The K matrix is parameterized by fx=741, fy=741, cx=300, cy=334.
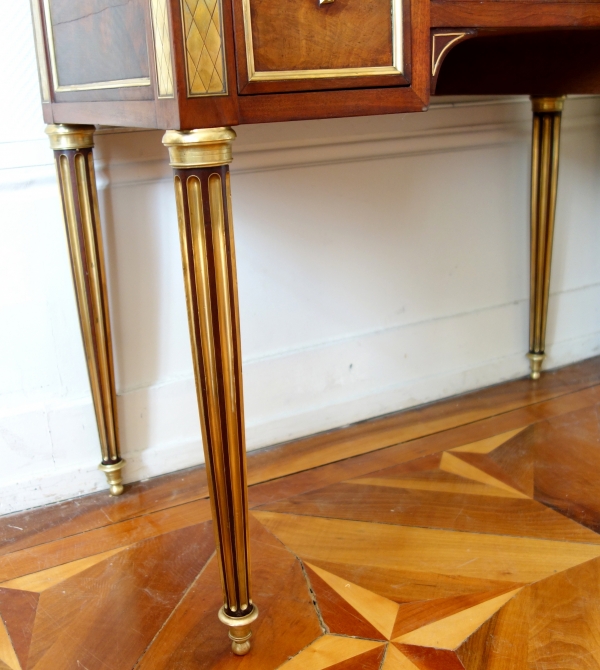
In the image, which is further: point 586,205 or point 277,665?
point 586,205

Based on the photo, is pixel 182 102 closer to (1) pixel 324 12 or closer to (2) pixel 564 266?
(1) pixel 324 12

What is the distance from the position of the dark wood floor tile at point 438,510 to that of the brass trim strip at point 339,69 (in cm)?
55

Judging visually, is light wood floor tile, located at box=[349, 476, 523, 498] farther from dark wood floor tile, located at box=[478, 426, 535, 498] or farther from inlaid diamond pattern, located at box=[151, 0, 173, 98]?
inlaid diamond pattern, located at box=[151, 0, 173, 98]

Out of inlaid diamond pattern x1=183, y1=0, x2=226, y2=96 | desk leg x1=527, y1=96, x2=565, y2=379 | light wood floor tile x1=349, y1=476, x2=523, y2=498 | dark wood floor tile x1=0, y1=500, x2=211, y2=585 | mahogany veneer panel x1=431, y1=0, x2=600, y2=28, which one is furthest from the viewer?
desk leg x1=527, y1=96, x2=565, y2=379

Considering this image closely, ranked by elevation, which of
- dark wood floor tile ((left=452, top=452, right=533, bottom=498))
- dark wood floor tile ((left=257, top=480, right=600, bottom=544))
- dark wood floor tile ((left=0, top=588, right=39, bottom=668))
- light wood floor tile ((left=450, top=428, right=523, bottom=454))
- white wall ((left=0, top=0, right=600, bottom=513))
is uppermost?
white wall ((left=0, top=0, right=600, bottom=513))

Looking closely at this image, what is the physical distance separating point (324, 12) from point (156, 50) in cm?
13

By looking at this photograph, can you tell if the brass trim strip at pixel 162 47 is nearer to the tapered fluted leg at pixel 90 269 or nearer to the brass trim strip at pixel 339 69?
the brass trim strip at pixel 339 69

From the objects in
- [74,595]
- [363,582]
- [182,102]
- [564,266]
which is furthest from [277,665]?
[564,266]

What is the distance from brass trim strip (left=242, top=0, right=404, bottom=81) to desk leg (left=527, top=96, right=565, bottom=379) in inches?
26.0

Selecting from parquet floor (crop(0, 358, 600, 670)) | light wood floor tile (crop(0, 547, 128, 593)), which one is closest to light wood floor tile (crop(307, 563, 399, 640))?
parquet floor (crop(0, 358, 600, 670))

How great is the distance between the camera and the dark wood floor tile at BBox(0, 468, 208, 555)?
0.93 metres

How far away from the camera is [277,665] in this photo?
27.2 inches

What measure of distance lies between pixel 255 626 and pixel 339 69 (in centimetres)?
53

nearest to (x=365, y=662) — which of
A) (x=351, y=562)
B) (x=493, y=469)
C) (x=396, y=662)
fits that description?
(x=396, y=662)
